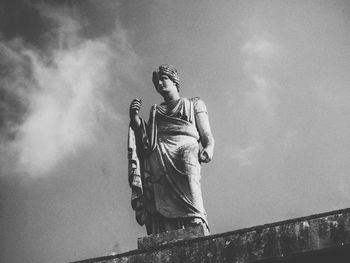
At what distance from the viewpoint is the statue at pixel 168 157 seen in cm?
980

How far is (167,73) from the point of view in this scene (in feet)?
37.6

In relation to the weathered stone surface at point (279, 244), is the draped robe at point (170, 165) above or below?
above

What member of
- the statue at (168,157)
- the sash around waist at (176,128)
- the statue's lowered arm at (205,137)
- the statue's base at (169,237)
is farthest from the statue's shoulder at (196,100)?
the statue's base at (169,237)

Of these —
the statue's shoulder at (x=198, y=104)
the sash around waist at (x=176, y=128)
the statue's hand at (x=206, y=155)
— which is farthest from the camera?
the statue's shoulder at (x=198, y=104)

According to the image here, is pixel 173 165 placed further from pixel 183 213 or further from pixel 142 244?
pixel 142 244

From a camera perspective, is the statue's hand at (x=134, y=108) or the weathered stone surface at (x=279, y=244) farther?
the statue's hand at (x=134, y=108)

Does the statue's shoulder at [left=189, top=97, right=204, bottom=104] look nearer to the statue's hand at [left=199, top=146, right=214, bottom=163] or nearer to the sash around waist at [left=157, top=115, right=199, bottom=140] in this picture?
the sash around waist at [left=157, top=115, right=199, bottom=140]

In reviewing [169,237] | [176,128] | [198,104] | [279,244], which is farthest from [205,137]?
[279,244]

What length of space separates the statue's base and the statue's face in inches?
118

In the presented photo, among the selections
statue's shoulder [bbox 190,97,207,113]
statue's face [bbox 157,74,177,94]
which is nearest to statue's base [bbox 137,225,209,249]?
statue's shoulder [bbox 190,97,207,113]

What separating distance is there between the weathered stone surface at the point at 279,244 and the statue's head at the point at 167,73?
4.00 m

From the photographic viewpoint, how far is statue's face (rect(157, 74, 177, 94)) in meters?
11.4

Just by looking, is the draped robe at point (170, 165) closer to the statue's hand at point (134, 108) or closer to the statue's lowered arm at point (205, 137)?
the statue's lowered arm at point (205, 137)

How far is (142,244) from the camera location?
30.1ft
